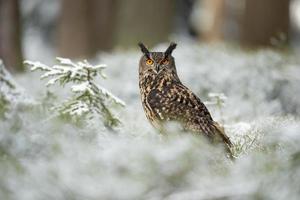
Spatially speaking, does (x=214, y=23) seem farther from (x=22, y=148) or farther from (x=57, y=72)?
(x=22, y=148)

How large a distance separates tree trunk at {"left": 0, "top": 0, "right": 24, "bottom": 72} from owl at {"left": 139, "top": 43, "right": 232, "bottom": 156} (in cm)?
866

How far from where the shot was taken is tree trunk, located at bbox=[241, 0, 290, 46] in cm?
1634

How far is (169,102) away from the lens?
20.0 ft

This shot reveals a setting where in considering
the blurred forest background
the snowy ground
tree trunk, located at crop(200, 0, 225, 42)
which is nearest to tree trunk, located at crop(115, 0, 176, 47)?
the blurred forest background

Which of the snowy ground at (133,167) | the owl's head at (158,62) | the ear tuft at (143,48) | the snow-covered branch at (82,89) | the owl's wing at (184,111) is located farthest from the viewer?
the ear tuft at (143,48)

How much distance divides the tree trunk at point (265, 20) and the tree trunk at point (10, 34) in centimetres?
494

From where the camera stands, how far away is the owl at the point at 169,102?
232 inches

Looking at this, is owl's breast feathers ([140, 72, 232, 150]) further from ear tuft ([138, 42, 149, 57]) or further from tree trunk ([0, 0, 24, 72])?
tree trunk ([0, 0, 24, 72])

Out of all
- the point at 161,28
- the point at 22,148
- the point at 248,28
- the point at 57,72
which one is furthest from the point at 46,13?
the point at 22,148

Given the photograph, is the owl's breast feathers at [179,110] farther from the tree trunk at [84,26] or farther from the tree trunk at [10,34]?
the tree trunk at [84,26]

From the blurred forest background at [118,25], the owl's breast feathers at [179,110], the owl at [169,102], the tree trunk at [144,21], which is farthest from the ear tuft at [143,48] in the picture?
the tree trunk at [144,21]

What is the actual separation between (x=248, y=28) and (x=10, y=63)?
17.2 feet

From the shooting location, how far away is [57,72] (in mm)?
6188

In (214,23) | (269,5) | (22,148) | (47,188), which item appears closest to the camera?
(47,188)
